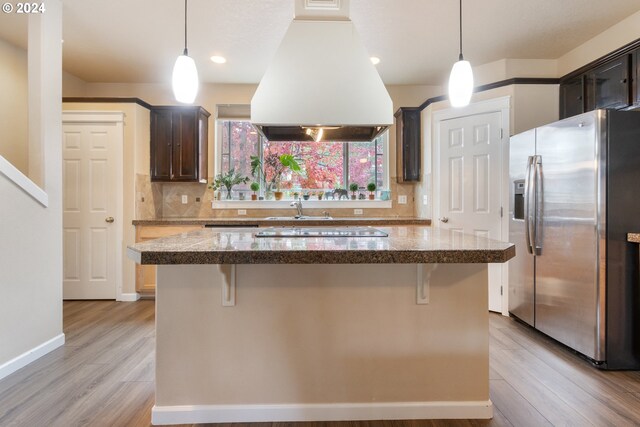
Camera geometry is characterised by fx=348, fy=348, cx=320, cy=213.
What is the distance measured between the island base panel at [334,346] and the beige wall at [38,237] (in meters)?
1.39

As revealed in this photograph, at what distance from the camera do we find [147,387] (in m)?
2.08

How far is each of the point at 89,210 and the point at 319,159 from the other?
2833 millimetres

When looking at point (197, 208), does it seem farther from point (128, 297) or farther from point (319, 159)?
point (319, 159)

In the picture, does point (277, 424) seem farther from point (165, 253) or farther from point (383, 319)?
point (165, 253)

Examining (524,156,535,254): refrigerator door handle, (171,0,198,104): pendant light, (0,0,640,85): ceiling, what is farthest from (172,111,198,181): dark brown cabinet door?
(524,156,535,254): refrigerator door handle

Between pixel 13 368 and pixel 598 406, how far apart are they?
350cm

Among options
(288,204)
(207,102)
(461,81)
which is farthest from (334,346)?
Result: (207,102)

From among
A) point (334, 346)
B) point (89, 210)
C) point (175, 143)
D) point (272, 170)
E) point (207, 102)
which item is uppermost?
point (207, 102)

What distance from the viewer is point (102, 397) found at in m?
1.98

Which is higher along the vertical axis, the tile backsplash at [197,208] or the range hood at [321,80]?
the range hood at [321,80]

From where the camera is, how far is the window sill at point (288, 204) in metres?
4.59

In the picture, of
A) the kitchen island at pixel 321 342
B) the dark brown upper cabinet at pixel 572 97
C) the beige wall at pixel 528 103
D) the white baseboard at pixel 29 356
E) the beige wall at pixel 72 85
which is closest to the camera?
the kitchen island at pixel 321 342

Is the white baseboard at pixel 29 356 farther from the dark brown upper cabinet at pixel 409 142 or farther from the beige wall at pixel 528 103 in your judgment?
the beige wall at pixel 528 103

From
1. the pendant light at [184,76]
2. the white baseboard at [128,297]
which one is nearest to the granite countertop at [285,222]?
the white baseboard at [128,297]
